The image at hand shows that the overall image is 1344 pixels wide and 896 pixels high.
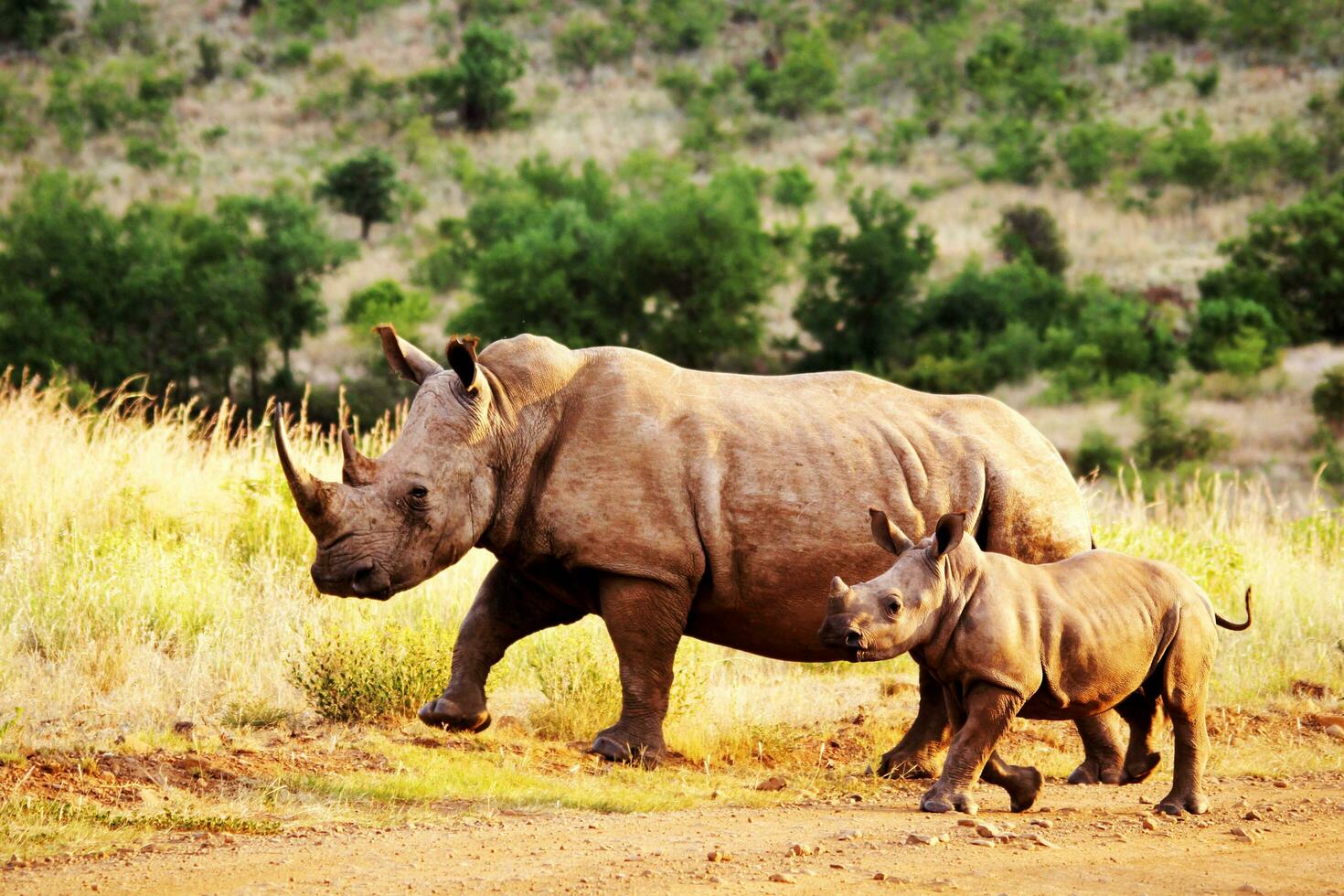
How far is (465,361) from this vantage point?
7254 millimetres

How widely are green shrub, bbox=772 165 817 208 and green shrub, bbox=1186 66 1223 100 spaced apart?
16.7 meters

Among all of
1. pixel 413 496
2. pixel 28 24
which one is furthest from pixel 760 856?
pixel 28 24

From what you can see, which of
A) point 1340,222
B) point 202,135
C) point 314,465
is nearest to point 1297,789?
point 314,465

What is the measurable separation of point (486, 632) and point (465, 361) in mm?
1251

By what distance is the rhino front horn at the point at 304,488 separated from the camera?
6675 millimetres

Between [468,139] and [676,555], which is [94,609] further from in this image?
[468,139]

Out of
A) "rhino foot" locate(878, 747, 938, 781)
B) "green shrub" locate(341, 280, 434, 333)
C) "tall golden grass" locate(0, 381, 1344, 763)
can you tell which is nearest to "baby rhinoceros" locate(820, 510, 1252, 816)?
"rhino foot" locate(878, 747, 938, 781)

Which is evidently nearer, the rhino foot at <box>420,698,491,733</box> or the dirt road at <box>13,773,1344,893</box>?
the dirt road at <box>13,773,1344,893</box>

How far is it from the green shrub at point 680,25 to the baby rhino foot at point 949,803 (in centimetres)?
6153

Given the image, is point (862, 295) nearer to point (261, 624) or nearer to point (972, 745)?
point (261, 624)

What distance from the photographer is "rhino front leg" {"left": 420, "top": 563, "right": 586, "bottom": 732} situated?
755 cm

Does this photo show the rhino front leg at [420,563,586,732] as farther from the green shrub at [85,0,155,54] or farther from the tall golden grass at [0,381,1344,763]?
the green shrub at [85,0,155,54]

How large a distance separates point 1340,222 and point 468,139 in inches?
1146

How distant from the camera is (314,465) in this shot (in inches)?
475
